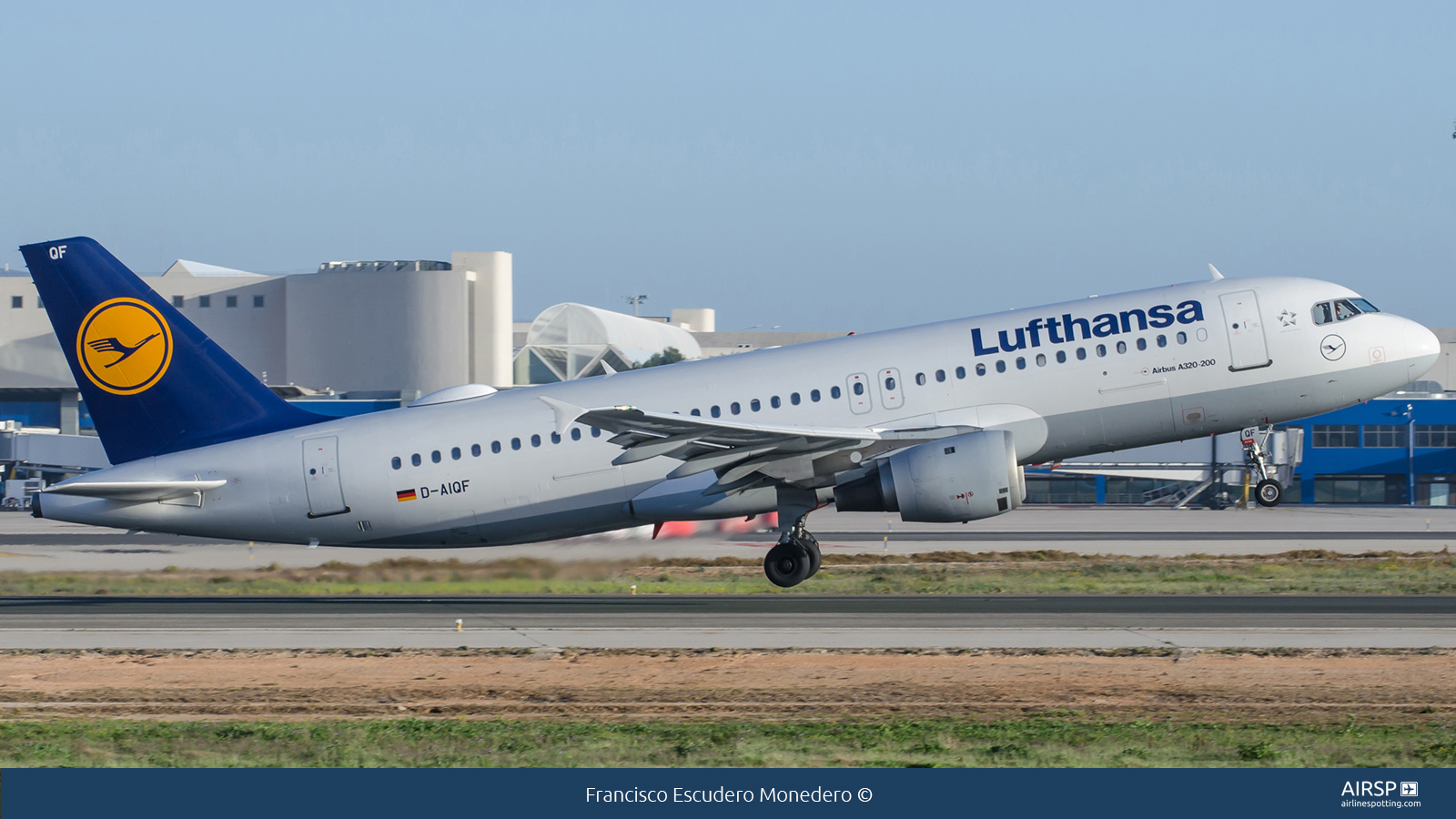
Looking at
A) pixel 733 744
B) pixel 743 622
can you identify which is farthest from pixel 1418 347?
pixel 733 744

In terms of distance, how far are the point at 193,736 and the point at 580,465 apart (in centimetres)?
1179

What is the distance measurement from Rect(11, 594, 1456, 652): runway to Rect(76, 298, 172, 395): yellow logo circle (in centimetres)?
452

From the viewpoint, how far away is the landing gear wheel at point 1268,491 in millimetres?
25281

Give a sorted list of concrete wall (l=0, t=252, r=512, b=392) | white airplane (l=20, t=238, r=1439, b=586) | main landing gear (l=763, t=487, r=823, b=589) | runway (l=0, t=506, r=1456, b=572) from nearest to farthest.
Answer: white airplane (l=20, t=238, r=1439, b=586)
main landing gear (l=763, t=487, r=823, b=589)
runway (l=0, t=506, r=1456, b=572)
concrete wall (l=0, t=252, r=512, b=392)

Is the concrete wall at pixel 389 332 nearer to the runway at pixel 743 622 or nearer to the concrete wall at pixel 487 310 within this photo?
the concrete wall at pixel 487 310

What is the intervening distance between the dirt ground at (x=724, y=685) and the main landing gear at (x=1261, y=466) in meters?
6.45

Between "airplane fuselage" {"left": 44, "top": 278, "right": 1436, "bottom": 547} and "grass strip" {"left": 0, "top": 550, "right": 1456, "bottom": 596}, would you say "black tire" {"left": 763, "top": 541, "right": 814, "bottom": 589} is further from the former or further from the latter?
"grass strip" {"left": 0, "top": 550, "right": 1456, "bottom": 596}

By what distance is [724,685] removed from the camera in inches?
683

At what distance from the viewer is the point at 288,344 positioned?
110 metres

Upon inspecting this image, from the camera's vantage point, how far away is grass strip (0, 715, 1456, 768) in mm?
13406

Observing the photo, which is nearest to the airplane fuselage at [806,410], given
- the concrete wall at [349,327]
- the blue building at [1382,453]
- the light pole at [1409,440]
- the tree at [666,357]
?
the blue building at [1382,453]

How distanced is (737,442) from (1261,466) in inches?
402

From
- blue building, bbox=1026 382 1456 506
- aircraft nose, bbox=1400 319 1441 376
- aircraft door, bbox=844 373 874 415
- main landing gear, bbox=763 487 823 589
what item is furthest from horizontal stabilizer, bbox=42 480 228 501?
blue building, bbox=1026 382 1456 506

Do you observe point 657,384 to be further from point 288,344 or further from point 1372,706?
point 288,344
